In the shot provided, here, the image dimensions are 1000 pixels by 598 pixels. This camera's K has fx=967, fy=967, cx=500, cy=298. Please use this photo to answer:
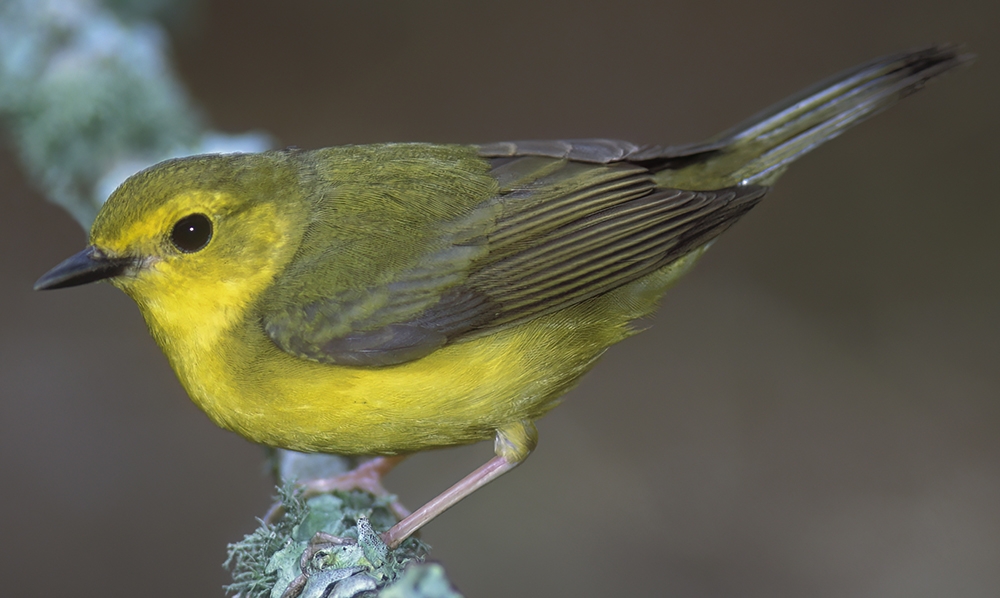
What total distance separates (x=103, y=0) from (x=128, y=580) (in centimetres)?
311

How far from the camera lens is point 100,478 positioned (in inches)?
230

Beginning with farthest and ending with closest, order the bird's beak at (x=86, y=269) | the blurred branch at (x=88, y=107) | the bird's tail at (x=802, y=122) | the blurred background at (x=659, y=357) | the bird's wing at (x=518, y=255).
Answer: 1. the blurred background at (x=659, y=357)
2. the blurred branch at (x=88, y=107)
3. the bird's tail at (x=802, y=122)
4. the bird's wing at (x=518, y=255)
5. the bird's beak at (x=86, y=269)

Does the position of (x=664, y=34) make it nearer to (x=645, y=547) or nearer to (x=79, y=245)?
(x=645, y=547)

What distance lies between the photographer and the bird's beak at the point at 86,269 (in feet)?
8.61

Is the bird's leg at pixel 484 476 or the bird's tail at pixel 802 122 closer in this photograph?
the bird's leg at pixel 484 476

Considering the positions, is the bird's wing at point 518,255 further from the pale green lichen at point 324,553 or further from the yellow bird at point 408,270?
the pale green lichen at point 324,553

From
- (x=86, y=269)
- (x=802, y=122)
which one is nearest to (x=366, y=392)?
(x=86, y=269)

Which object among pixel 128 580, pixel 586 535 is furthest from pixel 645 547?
pixel 128 580

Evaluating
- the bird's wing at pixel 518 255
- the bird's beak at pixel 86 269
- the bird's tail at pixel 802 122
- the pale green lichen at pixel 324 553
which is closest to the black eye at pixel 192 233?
the bird's beak at pixel 86 269

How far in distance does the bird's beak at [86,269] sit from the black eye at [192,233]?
13 centimetres

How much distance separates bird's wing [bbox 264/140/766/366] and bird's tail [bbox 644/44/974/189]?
0.15m

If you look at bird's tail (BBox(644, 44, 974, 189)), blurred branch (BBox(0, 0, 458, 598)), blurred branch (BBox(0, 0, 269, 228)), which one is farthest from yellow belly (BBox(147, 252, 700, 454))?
blurred branch (BBox(0, 0, 269, 228))

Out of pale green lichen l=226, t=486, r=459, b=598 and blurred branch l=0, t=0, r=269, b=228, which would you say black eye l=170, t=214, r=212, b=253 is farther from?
blurred branch l=0, t=0, r=269, b=228

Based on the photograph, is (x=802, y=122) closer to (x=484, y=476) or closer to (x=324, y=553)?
(x=484, y=476)
